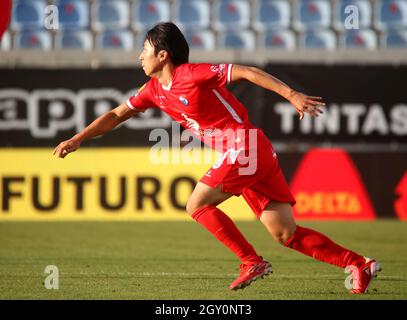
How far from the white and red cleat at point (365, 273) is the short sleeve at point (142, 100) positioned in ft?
6.72

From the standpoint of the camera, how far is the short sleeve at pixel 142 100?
7.51 metres

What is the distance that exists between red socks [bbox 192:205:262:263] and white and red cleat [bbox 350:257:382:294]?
751mm

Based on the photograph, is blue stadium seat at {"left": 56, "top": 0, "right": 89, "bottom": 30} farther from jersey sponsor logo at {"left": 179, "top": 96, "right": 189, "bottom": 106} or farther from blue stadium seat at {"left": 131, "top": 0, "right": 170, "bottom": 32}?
jersey sponsor logo at {"left": 179, "top": 96, "right": 189, "bottom": 106}

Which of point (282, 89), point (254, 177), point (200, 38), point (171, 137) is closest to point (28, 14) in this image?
point (200, 38)

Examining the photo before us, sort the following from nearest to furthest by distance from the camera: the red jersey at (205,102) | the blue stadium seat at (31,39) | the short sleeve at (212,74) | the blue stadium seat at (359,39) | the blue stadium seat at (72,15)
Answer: the short sleeve at (212,74), the red jersey at (205,102), the blue stadium seat at (31,39), the blue stadium seat at (72,15), the blue stadium seat at (359,39)

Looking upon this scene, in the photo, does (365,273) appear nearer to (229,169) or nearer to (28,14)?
(229,169)

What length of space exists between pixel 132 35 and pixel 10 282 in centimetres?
945

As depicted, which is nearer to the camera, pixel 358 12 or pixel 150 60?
pixel 150 60

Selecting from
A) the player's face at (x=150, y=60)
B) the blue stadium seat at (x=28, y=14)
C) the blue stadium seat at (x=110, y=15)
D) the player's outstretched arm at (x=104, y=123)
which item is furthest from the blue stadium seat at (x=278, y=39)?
the player's face at (x=150, y=60)

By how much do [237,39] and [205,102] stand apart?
32.8 ft

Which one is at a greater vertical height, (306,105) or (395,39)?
(395,39)

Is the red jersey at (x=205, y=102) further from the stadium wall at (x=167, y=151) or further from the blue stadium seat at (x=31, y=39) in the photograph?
the blue stadium seat at (x=31, y=39)

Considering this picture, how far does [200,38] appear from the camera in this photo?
16.7 meters

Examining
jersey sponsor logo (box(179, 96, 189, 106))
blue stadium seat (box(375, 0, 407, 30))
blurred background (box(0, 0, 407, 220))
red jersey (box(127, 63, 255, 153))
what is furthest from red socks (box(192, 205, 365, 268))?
blue stadium seat (box(375, 0, 407, 30))
